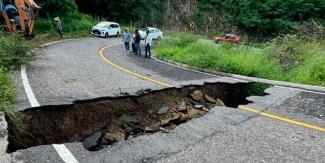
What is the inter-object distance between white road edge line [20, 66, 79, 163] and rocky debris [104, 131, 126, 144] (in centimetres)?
106

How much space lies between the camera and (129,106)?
27.1ft

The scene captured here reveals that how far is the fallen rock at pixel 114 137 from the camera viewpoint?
6353mm

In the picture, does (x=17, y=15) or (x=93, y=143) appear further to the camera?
(x=17, y=15)

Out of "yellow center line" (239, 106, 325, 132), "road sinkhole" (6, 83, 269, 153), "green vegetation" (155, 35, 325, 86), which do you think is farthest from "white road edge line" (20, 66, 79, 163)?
"green vegetation" (155, 35, 325, 86)

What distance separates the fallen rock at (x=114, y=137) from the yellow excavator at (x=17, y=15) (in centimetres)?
1102

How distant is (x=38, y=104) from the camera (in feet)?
24.3

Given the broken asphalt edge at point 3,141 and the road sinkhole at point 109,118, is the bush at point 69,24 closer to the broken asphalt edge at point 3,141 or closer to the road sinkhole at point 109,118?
the road sinkhole at point 109,118

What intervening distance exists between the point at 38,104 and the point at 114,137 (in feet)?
6.57

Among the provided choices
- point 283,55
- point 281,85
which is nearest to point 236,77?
point 281,85

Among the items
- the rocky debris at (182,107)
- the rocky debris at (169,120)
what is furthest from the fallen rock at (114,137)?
the rocky debris at (182,107)

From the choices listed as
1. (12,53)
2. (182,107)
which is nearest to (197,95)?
(182,107)

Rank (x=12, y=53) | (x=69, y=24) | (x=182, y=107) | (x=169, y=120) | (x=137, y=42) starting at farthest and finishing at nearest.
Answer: (x=69, y=24) → (x=137, y=42) → (x=12, y=53) → (x=182, y=107) → (x=169, y=120)

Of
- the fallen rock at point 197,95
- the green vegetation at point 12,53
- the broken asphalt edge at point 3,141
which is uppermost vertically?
the green vegetation at point 12,53

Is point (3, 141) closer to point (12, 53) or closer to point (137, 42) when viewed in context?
point (12, 53)
